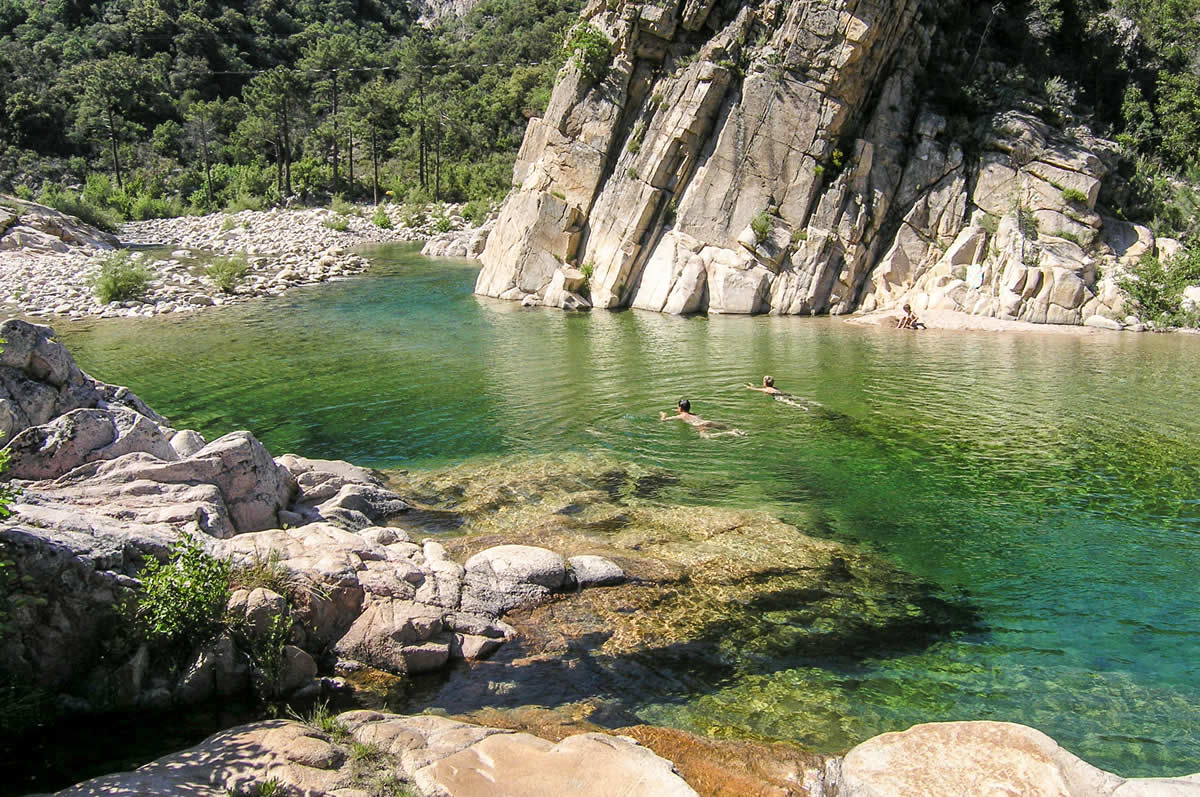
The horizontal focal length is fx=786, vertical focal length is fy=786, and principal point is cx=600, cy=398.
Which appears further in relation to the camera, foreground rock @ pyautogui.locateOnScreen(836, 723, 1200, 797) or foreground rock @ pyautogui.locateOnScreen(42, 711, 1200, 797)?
foreground rock @ pyautogui.locateOnScreen(42, 711, 1200, 797)

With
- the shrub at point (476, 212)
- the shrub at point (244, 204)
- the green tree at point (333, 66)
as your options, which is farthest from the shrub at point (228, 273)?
the green tree at point (333, 66)

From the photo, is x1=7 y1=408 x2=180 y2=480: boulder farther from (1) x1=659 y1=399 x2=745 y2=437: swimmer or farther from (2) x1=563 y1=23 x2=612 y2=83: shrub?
(2) x1=563 y1=23 x2=612 y2=83: shrub

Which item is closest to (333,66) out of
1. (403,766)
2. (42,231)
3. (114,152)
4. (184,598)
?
(114,152)

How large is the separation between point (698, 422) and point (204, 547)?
1252 cm

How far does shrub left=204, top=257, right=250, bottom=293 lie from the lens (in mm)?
41875

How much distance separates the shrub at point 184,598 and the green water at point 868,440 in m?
4.81

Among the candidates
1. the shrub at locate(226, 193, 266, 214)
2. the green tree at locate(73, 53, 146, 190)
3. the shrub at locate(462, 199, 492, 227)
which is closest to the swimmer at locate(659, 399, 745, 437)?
the shrub at locate(462, 199, 492, 227)

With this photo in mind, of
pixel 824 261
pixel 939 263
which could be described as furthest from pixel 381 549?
pixel 939 263

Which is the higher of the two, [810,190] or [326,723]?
[810,190]

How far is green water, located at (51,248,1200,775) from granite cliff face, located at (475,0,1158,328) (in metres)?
3.35

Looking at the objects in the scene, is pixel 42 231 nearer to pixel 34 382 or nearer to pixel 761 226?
pixel 761 226

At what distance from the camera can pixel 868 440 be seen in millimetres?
18625

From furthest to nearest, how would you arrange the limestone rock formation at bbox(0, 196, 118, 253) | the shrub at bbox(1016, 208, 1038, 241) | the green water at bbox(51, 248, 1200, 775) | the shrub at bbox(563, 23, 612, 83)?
the limestone rock formation at bbox(0, 196, 118, 253), the shrub at bbox(563, 23, 612, 83), the shrub at bbox(1016, 208, 1038, 241), the green water at bbox(51, 248, 1200, 775)

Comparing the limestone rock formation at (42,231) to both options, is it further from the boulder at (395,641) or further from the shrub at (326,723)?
the shrub at (326,723)
